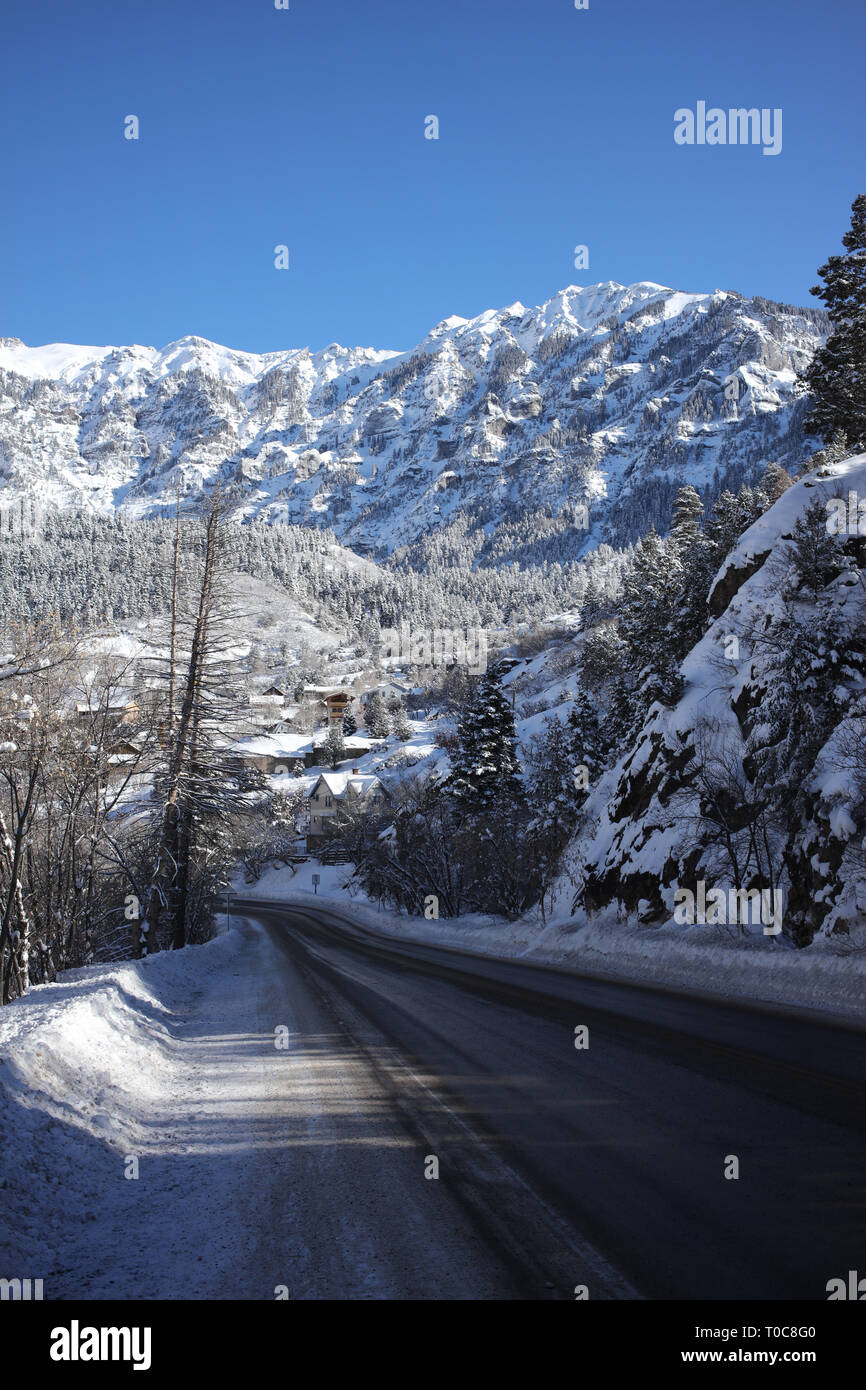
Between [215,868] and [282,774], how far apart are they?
8025 cm

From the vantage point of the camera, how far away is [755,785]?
51.9ft

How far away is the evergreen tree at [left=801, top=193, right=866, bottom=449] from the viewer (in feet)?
86.8

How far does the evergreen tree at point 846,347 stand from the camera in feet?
86.8

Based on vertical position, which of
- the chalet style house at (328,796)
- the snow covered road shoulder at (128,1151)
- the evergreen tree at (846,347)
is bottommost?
the chalet style house at (328,796)

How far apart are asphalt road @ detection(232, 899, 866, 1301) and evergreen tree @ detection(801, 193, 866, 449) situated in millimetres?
25762

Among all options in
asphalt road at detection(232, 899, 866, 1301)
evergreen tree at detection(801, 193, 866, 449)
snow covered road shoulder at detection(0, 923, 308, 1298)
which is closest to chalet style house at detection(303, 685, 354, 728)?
evergreen tree at detection(801, 193, 866, 449)

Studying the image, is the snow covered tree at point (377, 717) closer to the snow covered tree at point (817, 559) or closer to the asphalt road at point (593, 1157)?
the snow covered tree at point (817, 559)

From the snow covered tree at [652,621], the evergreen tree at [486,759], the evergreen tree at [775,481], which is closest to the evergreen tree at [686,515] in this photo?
the evergreen tree at [775,481]

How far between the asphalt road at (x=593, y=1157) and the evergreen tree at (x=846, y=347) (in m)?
25.8

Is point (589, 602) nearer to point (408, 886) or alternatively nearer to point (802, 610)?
point (408, 886)

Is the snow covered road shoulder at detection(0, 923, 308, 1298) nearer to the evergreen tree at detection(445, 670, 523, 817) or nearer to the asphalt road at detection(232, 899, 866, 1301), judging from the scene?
the asphalt road at detection(232, 899, 866, 1301)

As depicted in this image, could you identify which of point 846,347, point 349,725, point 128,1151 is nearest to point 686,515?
point 846,347

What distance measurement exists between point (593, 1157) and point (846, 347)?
3068 centimetres

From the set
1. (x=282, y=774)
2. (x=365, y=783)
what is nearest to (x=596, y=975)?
(x=365, y=783)
